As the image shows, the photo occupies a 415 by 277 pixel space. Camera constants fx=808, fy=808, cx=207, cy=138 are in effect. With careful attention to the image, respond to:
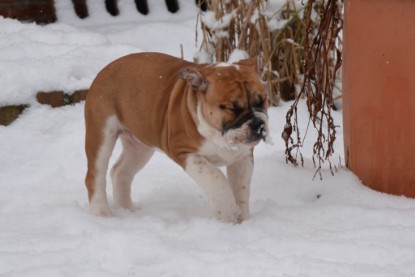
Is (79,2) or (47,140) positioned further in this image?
(79,2)

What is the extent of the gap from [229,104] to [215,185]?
43 cm

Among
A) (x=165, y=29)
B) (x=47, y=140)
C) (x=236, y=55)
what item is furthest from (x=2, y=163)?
(x=165, y=29)

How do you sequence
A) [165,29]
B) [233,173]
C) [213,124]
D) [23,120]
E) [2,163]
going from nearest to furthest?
[213,124]
[233,173]
[2,163]
[23,120]
[165,29]

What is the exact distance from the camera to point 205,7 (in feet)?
26.7

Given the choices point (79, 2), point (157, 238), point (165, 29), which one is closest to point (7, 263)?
point (157, 238)

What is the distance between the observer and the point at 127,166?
180 inches

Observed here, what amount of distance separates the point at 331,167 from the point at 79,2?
4292mm

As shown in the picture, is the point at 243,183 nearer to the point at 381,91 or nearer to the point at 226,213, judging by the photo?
the point at 226,213

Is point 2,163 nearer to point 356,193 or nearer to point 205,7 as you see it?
point 356,193

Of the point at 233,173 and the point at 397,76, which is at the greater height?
the point at 397,76

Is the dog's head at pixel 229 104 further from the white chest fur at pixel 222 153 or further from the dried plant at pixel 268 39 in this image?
the dried plant at pixel 268 39

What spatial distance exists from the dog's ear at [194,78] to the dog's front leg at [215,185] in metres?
0.35

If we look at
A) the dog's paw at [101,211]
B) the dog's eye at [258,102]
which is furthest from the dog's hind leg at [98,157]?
the dog's eye at [258,102]

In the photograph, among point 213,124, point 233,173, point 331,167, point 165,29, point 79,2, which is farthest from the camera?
point 79,2
